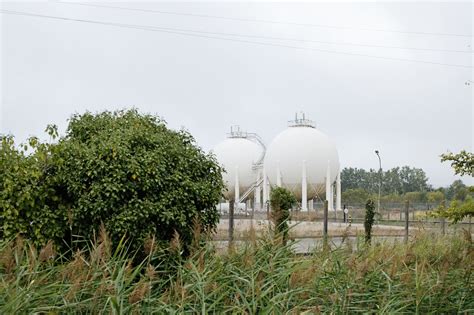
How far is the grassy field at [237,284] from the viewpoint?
3934mm

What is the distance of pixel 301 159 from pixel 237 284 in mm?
35692

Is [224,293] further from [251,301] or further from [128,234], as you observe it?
[128,234]

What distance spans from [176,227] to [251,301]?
296 cm

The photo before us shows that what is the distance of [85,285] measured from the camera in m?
4.16

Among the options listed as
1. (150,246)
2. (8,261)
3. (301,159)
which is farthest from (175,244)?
(301,159)

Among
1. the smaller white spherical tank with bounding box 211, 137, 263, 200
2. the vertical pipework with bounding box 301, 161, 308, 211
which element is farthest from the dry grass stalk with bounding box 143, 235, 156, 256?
the smaller white spherical tank with bounding box 211, 137, 263, 200

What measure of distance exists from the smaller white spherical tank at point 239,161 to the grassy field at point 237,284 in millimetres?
43569

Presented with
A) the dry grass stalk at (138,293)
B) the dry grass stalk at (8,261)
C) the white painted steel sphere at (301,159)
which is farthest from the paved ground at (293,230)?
the white painted steel sphere at (301,159)

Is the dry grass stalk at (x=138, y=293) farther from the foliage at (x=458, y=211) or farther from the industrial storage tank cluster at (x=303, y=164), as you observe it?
the industrial storage tank cluster at (x=303, y=164)

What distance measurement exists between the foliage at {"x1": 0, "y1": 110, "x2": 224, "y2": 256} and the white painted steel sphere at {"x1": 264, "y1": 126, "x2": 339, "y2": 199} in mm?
33004

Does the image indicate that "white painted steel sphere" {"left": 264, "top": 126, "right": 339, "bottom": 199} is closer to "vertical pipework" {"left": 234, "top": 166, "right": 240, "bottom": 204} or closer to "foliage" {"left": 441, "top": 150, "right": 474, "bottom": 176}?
"vertical pipework" {"left": 234, "top": 166, "right": 240, "bottom": 204}

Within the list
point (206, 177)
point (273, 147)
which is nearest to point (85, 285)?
point (206, 177)

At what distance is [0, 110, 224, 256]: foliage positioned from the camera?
6.73 meters

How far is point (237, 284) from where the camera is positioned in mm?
4660
